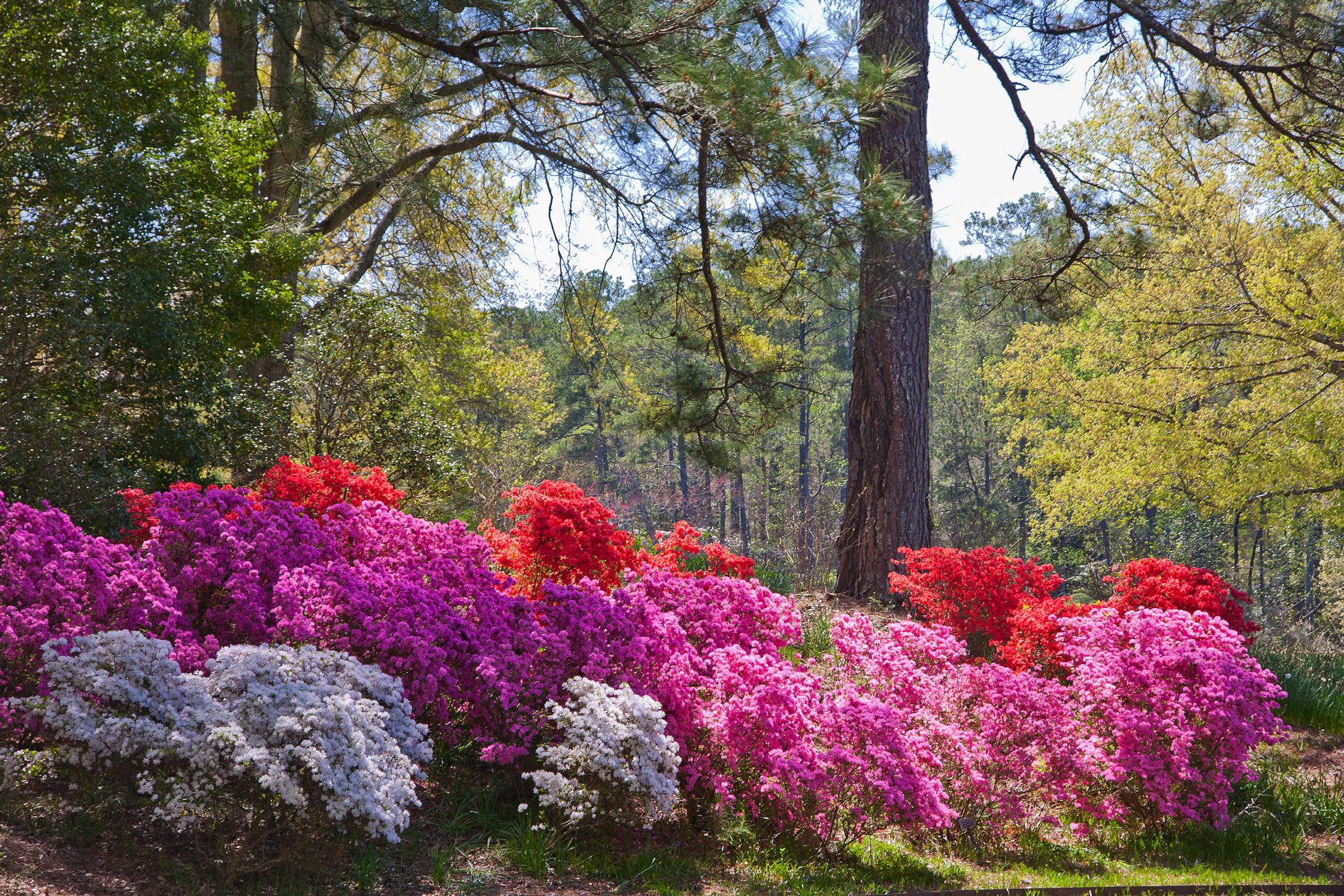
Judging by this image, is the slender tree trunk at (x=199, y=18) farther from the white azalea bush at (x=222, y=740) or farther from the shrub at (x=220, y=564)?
the white azalea bush at (x=222, y=740)

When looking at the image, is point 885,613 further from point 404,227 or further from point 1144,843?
point 404,227

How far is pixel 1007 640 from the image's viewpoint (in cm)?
628

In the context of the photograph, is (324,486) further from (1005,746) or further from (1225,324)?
(1225,324)

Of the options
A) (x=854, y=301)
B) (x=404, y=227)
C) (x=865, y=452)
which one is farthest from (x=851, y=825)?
(x=404, y=227)

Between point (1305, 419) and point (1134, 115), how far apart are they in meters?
5.48

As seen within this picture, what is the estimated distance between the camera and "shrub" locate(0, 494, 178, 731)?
294cm

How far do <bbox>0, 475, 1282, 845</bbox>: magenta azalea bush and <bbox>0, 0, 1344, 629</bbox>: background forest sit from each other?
182cm

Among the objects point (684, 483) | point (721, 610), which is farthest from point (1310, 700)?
point (684, 483)

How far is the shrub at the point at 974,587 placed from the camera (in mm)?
6273

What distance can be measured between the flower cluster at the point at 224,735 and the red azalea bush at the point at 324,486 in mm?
2479

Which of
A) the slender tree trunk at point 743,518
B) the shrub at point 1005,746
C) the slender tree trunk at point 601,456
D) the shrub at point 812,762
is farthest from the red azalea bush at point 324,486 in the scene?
the slender tree trunk at point 601,456

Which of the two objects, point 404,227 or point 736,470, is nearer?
point 736,470

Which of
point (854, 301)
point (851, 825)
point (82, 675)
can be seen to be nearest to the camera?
point (82, 675)

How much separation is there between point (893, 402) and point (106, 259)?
6.16 m
